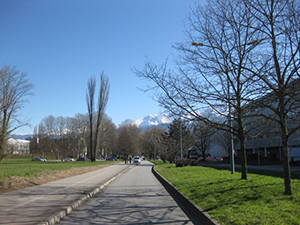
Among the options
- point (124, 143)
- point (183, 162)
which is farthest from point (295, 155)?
point (124, 143)

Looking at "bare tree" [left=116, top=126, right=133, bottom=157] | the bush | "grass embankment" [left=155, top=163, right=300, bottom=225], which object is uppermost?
"bare tree" [left=116, top=126, right=133, bottom=157]

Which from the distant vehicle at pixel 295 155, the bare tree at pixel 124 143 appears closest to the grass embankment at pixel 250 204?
the distant vehicle at pixel 295 155

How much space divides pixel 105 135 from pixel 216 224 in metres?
84.5

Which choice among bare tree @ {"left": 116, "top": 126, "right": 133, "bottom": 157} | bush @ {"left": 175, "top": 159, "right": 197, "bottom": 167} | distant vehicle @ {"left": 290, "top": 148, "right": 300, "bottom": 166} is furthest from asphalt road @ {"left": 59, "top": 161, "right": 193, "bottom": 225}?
bare tree @ {"left": 116, "top": 126, "right": 133, "bottom": 157}

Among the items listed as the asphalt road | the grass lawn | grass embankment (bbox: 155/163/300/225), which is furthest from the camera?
the grass lawn

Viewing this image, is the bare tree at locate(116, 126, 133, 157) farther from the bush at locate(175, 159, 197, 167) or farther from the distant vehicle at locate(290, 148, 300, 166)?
the distant vehicle at locate(290, 148, 300, 166)

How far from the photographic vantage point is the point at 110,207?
9.16 meters

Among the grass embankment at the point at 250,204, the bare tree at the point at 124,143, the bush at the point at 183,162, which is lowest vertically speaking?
the bush at the point at 183,162

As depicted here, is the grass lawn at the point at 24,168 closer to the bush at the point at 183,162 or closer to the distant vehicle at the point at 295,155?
the bush at the point at 183,162

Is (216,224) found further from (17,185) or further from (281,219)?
(17,185)

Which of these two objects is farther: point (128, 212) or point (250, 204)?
point (128, 212)

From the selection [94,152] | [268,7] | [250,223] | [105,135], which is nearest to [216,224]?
[250,223]

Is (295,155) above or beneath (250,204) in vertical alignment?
above

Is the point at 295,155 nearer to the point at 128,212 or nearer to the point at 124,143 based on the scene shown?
the point at 128,212
